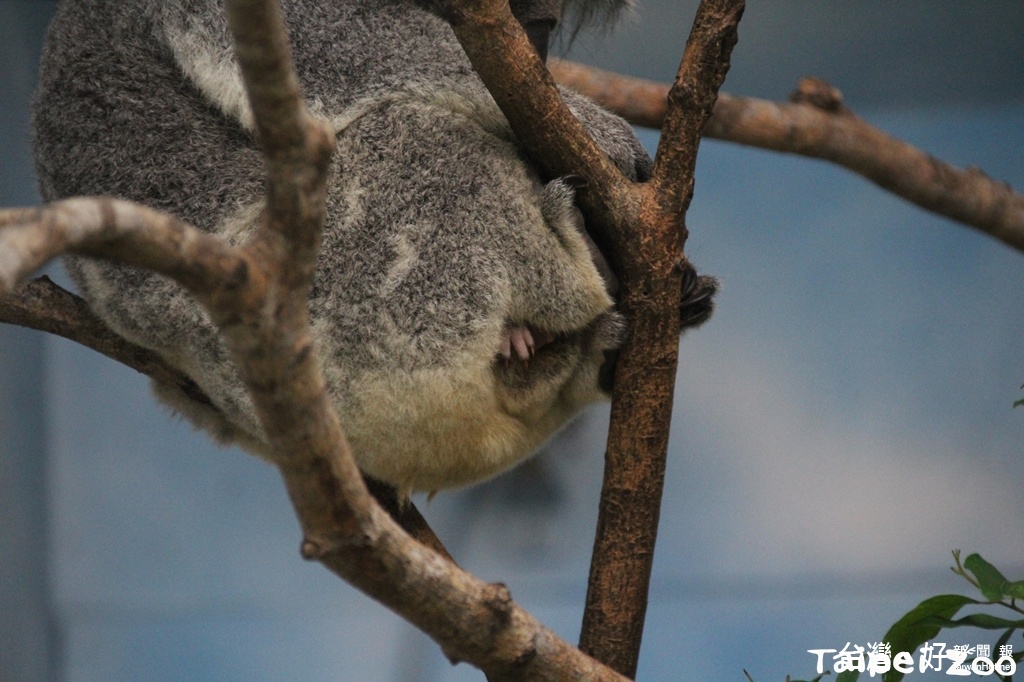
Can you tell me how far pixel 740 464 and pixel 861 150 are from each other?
37.7 inches

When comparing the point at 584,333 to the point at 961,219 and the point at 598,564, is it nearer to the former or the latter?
the point at 598,564

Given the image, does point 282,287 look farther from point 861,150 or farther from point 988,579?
point 861,150

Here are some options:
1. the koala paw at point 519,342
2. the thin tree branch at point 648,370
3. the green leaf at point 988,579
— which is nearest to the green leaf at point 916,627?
the green leaf at point 988,579

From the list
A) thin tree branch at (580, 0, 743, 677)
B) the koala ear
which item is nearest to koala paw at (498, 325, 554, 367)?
thin tree branch at (580, 0, 743, 677)

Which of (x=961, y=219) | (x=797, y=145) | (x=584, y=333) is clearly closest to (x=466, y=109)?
(x=584, y=333)

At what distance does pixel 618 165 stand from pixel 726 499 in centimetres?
161

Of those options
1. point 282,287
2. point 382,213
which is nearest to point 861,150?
point 382,213

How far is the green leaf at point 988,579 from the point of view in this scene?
1.50 meters

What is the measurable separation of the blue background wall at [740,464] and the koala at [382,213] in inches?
53.7

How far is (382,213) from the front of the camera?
1.56m

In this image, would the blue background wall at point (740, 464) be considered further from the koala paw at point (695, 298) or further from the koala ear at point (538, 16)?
the koala paw at point (695, 298)

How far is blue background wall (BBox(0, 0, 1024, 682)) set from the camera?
2906 millimetres

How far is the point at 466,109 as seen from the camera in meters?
1.64

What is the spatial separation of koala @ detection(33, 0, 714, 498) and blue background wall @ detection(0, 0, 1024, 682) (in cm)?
136
